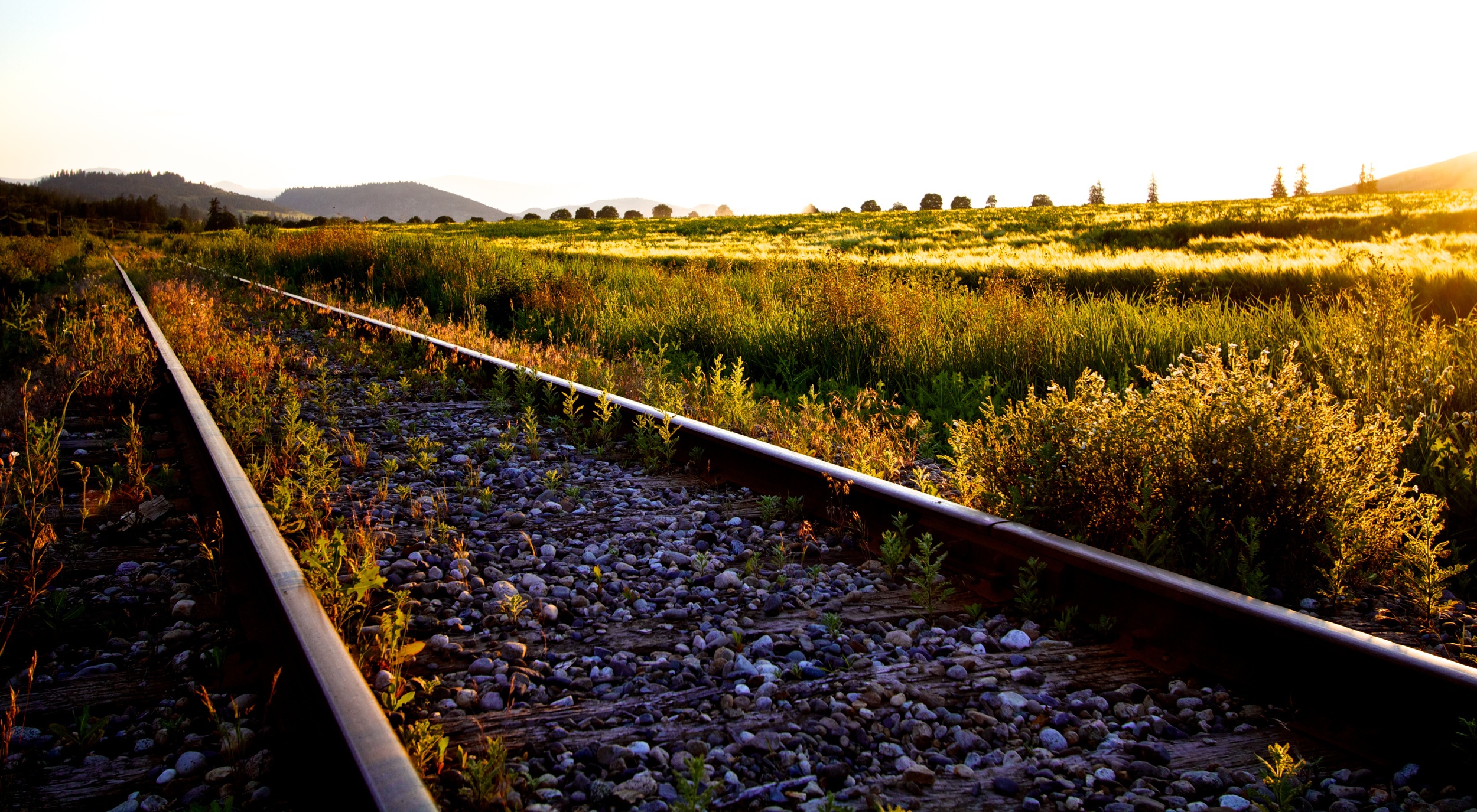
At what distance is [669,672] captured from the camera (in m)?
2.34

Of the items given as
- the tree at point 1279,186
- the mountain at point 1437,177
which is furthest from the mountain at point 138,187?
the mountain at point 1437,177

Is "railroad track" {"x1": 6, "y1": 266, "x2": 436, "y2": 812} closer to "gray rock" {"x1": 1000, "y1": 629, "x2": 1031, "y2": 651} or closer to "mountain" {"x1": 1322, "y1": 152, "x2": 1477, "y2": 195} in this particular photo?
"gray rock" {"x1": 1000, "y1": 629, "x2": 1031, "y2": 651}

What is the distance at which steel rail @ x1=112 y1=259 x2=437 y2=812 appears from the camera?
1.49 meters

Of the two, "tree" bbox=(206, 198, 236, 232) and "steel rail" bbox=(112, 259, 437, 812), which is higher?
"tree" bbox=(206, 198, 236, 232)

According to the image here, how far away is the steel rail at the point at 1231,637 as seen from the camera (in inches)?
75.6

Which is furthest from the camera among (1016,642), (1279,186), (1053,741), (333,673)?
(1279,186)

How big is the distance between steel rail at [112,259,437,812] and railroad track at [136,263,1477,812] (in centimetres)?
27

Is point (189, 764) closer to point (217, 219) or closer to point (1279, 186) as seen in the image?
point (217, 219)

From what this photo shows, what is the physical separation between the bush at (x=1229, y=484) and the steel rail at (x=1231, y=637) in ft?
1.07

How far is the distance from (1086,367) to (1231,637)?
365 cm

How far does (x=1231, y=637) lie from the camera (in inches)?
88.9

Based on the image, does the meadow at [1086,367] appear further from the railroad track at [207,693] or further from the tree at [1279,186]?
the tree at [1279,186]

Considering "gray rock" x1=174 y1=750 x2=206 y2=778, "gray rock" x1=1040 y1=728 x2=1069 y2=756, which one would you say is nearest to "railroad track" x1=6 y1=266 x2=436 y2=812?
"gray rock" x1=174 y1=750 x2=206 y2=778

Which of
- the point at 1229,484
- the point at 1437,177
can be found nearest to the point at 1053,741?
the point at 1229,484
